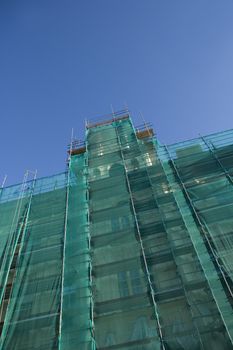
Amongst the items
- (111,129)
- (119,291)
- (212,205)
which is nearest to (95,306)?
(119,291)

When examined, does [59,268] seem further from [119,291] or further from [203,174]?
[203,174]

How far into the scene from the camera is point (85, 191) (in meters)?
13.2

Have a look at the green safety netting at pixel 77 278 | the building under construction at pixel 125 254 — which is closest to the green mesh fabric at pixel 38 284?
the building under construction at pixel 125 254

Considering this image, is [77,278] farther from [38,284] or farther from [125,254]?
[125,254]

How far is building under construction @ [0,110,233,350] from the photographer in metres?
8.15

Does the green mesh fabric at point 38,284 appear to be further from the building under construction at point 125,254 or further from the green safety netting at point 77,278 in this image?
the green safety netting at point 77,278

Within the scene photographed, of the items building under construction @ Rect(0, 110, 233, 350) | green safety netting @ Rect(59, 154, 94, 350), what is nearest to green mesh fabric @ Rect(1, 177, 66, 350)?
building under construction @ Rect(0, 110, 233, 350)

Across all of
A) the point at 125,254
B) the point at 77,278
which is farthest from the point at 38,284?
the point at 125,254

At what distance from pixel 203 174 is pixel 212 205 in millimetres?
1895

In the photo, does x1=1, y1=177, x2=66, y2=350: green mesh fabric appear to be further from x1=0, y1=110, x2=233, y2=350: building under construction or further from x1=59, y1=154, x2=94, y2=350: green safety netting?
x1=59, y1=154, x2=94, y2=350: green safety netting

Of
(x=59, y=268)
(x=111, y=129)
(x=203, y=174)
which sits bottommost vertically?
(x=59, y=268)

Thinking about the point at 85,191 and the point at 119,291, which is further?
Answer: the point at 85,191

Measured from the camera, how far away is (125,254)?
1006cm

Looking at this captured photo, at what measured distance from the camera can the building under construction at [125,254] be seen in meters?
8.15
